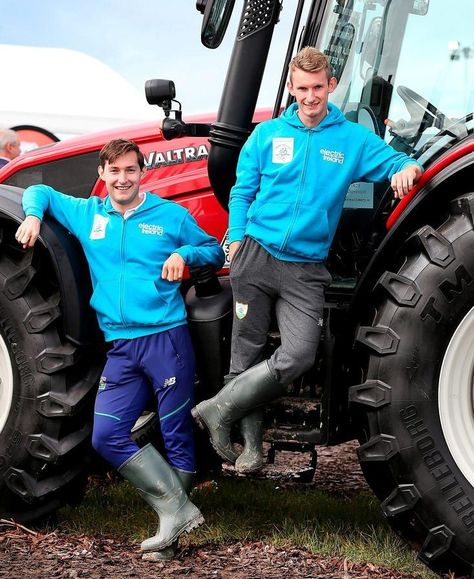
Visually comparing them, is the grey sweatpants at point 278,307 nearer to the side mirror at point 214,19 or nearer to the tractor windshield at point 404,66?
the tractor windshield at point 404,66

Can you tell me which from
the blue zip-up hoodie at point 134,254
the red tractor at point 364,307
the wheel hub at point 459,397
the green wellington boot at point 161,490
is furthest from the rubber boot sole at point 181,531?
the wheel hub at point 459,397

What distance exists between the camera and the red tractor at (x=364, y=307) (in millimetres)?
3555

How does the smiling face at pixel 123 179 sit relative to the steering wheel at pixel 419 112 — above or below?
below

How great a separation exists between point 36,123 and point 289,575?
12304 mm

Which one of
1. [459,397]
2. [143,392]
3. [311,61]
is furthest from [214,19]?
[459,397]

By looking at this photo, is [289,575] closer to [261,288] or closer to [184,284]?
[261,288]

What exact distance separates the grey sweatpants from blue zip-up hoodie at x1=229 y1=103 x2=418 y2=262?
5cm

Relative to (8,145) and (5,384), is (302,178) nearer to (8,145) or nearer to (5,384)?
(5,384)

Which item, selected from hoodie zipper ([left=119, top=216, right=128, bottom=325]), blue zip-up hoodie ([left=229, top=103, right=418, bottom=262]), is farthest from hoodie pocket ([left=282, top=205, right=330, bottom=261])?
hoodie zipper ([left=119, top=216, right=128, bottom=325])

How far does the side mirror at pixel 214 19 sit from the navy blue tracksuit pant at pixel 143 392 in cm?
117

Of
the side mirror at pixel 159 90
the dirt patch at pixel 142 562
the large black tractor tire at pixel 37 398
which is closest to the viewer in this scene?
the dirt patch at pixel 142 562

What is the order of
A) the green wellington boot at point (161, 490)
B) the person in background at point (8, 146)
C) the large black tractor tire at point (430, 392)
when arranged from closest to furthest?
the large black tractor tire at point (430, 392)
the green wellington boot at point (161, 490)
the person in background at point (8, 146)

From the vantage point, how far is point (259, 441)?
394 centimetres

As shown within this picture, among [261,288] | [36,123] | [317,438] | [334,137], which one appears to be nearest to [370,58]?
[334,137]
